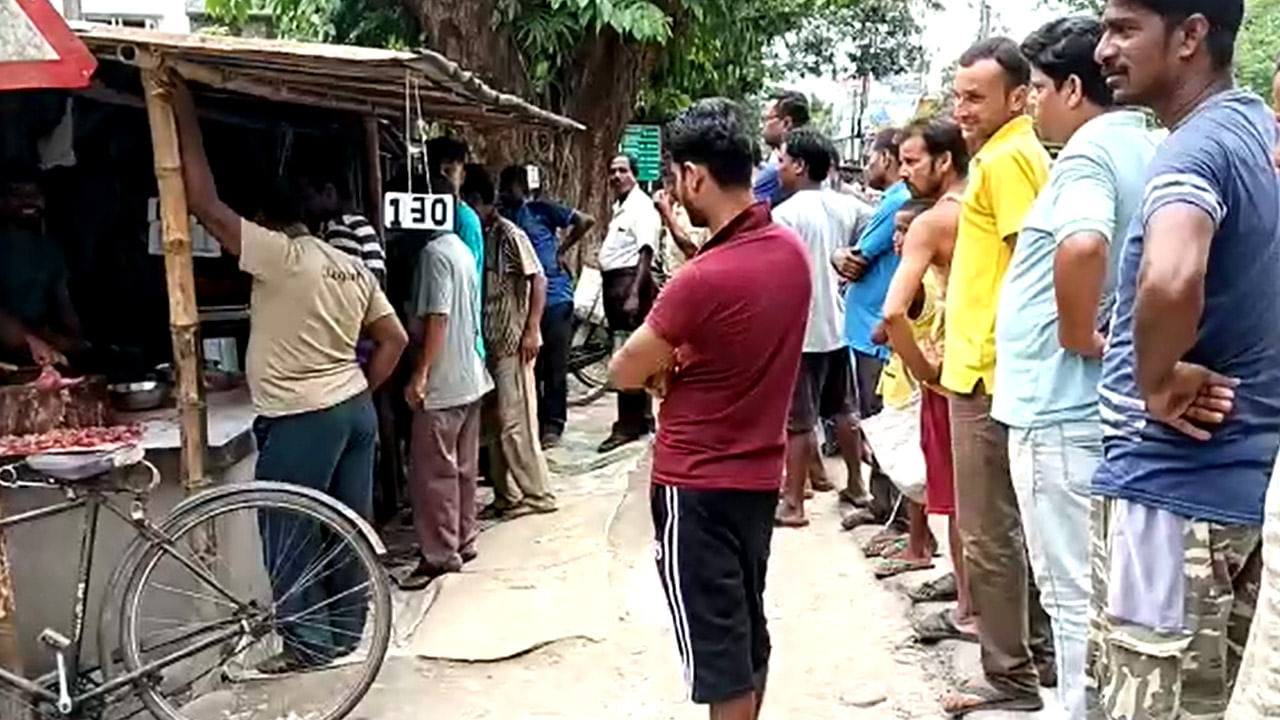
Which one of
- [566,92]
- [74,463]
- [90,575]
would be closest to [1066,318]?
[74,463]

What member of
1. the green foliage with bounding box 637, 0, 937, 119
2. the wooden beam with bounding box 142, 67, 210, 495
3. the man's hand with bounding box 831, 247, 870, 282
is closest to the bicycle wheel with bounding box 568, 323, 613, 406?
the green foliage with bounding box 637, 0, 937, 119

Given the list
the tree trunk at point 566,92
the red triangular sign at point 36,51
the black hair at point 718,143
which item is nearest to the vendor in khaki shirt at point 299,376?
the red triangular sign at point 36,51

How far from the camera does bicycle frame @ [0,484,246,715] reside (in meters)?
4.11

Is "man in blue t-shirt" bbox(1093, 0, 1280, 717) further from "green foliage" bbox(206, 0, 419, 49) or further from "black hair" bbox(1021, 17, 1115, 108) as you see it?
"green foliage" bbox(206, 0, 419, 49)

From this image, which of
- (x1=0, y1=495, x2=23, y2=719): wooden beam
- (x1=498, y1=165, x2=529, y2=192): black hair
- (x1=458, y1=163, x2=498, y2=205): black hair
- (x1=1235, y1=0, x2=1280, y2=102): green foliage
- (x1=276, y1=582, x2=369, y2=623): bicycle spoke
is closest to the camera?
(x1=0, y1=495, x2=23, y2=719): wooden beam

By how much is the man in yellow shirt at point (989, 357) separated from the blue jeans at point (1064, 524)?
1.85ft

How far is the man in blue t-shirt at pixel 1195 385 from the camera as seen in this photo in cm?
237

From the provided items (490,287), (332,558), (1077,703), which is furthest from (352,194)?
(1077,703)

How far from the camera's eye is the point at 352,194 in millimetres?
6984

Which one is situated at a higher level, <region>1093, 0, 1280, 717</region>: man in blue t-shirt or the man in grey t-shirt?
<region>1093, 0, 1280, 717</region>: man in blue t-shirt

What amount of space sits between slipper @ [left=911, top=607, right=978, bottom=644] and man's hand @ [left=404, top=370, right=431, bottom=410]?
2.46m

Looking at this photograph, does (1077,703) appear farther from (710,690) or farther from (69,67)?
(69,67)

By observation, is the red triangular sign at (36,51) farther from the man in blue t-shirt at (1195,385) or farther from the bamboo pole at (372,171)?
the bamboo pole at (372,171)

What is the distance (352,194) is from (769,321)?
13.4ft
